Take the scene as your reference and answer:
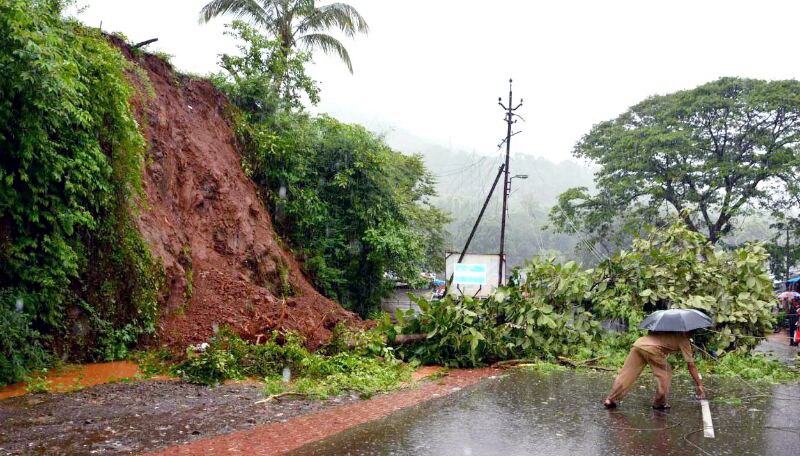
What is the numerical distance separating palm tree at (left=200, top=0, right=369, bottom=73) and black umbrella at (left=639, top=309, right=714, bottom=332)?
15.5m

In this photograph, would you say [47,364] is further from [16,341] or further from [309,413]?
[309,413]

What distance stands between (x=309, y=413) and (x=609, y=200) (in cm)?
2533

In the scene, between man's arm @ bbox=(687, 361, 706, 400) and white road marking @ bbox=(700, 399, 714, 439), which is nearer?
white road marking @ bbox=(700, 399, 714, 439)

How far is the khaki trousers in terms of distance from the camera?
24.4ft

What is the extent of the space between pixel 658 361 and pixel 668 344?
27cm

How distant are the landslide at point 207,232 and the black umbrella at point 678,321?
6.45 m

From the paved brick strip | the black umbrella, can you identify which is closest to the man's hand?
the black umbrella

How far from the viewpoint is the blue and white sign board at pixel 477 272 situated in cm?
1828

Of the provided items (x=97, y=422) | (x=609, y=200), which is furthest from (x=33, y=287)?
(x=609, y=200)

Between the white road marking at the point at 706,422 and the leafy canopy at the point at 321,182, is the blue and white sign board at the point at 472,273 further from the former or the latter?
the white road marking at the point at 706,422

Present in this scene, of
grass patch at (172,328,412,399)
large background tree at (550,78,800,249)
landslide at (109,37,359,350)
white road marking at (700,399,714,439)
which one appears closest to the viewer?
white road marking at (700,399,714,439)

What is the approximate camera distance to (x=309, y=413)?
729cm

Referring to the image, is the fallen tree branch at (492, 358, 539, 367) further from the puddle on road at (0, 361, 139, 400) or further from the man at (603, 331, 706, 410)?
the puddle on road at (0, 361, 139, 400)

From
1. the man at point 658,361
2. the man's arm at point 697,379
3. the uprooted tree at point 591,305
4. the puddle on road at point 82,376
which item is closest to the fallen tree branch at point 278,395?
the puddle on road at point 82,376
